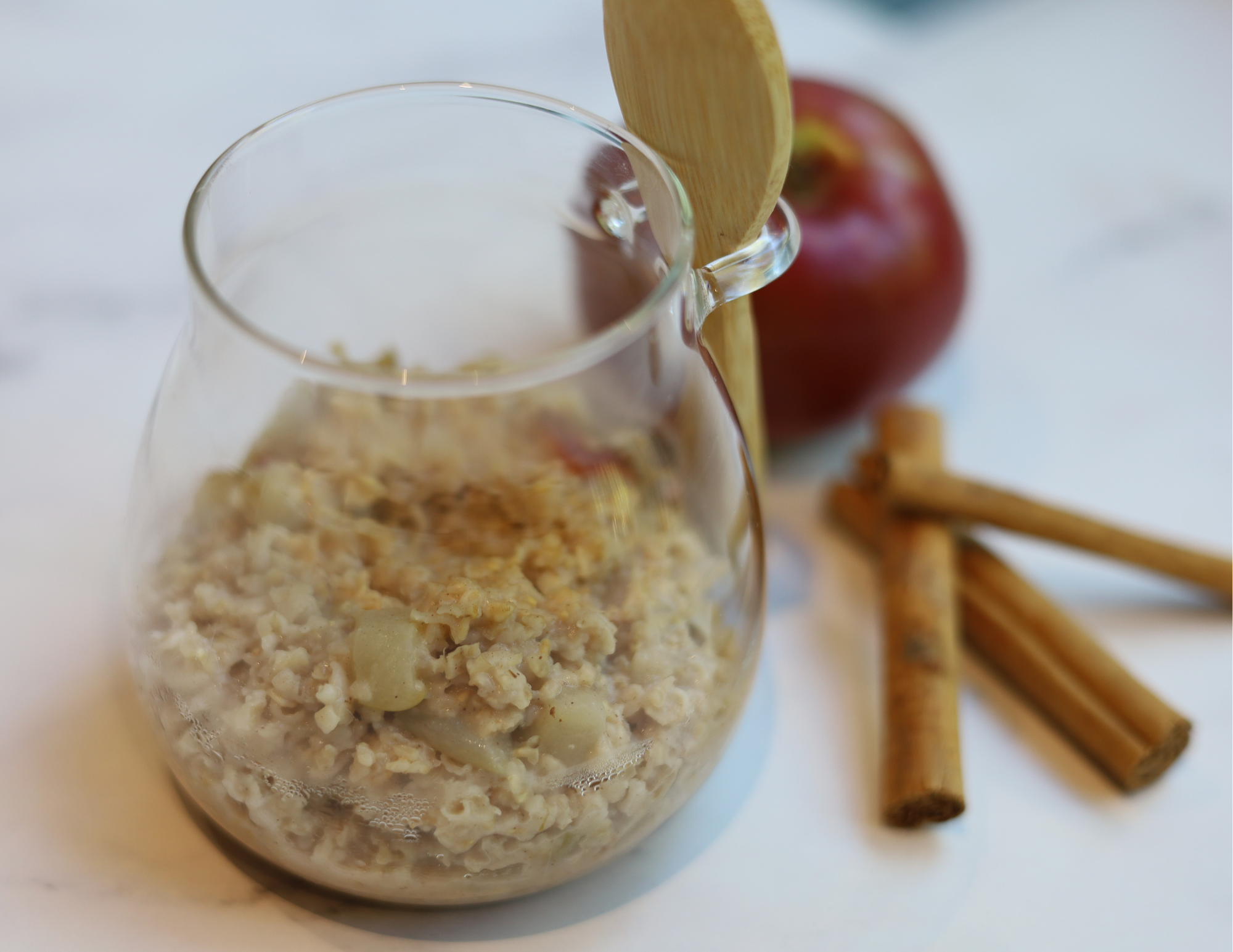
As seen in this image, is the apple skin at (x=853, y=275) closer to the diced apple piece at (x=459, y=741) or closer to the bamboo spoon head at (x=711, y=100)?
the bamboo spoon head at (x=711, y=100)

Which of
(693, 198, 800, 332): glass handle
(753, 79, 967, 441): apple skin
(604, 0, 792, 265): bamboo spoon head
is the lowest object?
(753, 79, 967, 441): apple skin

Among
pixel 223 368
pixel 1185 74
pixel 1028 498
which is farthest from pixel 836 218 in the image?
pixel 1185 74

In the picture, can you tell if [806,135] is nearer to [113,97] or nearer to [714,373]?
[714,373]

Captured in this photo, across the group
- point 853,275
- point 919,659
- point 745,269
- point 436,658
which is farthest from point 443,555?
point 853,275

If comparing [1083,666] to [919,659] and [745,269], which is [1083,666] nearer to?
[919,659]

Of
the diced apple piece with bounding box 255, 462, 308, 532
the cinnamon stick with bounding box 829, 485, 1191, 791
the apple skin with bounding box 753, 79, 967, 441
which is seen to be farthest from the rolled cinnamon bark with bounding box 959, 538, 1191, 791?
the diced apple piece with bounding box 255, 462, 308, 532

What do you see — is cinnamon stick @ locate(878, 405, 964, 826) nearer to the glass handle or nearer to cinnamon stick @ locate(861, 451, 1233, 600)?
cinnamon stick @ locate(861, 451, 1233, 600)

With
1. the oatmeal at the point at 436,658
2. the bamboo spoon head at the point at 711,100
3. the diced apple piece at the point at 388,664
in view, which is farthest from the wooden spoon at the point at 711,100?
the diced apple piece at the point at 388,664
